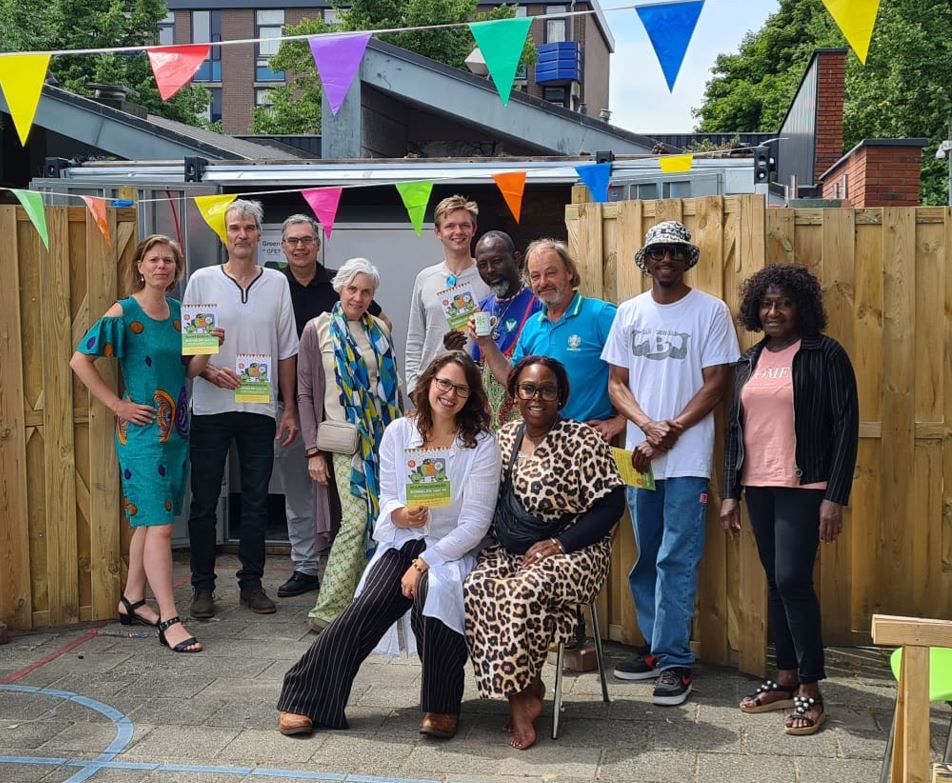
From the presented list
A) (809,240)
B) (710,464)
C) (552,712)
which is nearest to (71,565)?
(552,712)

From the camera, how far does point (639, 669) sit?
5176mm

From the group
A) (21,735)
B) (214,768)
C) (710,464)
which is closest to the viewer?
(214,768)

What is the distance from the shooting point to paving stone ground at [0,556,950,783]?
13.5 ft

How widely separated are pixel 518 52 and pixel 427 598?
2.54 meters

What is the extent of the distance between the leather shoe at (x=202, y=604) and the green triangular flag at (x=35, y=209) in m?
1.98

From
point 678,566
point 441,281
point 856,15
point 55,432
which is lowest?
point 678,566

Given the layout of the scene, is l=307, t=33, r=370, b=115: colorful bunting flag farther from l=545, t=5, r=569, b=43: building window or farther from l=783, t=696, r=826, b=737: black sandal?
l=545, t=5, r=569, b=43: building window

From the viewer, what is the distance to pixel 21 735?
4551 millimetres

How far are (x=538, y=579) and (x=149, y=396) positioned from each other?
8.18ft

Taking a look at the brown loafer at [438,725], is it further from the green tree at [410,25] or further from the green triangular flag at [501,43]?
the green tree at [410,25]

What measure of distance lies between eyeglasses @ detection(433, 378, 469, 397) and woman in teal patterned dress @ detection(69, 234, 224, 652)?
188 cm

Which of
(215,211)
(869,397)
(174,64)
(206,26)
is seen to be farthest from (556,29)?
(869,397)

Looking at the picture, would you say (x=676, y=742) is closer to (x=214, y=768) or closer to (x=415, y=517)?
(x=415, y=517)

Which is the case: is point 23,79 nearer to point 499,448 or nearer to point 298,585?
point 499,448
